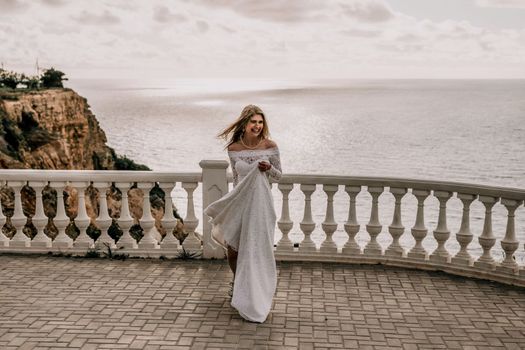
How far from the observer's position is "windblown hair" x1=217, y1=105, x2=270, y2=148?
230 inches

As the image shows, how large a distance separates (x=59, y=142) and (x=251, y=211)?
139 ft

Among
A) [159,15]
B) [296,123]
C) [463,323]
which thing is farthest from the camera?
[159,15]

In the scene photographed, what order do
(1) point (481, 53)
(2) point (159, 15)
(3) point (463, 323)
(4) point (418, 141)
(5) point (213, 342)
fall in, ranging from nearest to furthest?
(5) point (213, 342) → (3) point (463, 323) → (4) point (418, 141) → (1) point (481, 53) → (2) point (159, 15)

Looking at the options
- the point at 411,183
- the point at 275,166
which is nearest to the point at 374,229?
the point at 411,183

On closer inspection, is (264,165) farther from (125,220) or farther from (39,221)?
(39,221)

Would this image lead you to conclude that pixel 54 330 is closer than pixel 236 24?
Yes

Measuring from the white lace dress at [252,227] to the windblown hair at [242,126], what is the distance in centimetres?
16

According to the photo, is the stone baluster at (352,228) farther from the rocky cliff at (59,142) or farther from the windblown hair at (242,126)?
the rocky cliff at (59,142)

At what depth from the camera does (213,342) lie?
5395 millimetres

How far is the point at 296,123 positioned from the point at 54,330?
415 ft

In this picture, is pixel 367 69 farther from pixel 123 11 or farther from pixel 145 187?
pixel 145 187

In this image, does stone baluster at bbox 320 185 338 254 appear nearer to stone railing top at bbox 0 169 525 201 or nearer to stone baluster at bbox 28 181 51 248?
stone railing top at bbox 0 169 525 201

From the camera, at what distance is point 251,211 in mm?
5969

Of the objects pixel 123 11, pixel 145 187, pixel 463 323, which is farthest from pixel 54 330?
pixel 123 11
